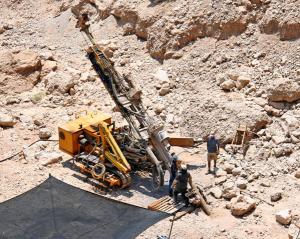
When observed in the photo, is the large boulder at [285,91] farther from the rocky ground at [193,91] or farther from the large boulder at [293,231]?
the large boulder at [293,231]

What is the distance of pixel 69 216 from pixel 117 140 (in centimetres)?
356

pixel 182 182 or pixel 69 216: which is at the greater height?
pixel 69 216

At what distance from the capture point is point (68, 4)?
2281 centimetres

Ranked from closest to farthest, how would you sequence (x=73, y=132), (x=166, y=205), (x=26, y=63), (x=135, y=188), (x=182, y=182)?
(x=182, y=182) → (x=166, y=205) → (x=135, y=188) → (x=73, y=132) → (x=26, y=63)

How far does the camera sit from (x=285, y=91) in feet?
48.2

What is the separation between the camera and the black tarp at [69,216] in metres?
9.99

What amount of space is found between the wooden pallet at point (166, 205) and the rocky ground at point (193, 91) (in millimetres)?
336

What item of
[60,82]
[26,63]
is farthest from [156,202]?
[26,63]

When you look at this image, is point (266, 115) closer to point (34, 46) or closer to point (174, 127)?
point (174, 127)

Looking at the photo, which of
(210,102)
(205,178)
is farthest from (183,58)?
(205,178)

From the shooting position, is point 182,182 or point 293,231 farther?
point 182,182

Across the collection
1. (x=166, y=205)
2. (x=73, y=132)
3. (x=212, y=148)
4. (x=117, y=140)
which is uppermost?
(x=73, y=132)

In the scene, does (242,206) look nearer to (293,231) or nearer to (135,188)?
(293,231)

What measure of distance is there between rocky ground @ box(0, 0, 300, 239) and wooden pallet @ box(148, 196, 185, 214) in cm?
34
